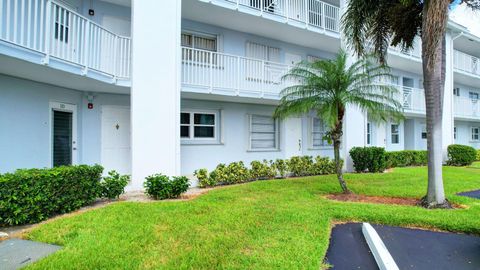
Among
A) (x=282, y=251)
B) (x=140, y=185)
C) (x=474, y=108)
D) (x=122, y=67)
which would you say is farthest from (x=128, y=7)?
(x=474, y=108)

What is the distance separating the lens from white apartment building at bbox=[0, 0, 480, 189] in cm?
752

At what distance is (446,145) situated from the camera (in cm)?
1852

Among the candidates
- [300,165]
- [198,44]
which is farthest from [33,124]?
[300,165]

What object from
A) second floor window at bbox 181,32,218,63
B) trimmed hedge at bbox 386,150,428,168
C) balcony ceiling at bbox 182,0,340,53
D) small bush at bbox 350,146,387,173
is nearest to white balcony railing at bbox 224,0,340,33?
balcony ceiling at bbox 182,0,340,53

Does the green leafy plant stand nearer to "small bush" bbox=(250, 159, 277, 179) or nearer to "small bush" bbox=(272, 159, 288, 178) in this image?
"small bush" bbox=(272, 159, 288, 178)

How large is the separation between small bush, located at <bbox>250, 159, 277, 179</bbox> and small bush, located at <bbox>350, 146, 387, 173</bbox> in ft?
14.3

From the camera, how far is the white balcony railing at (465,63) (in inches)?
812

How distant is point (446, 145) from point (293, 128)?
1147cm

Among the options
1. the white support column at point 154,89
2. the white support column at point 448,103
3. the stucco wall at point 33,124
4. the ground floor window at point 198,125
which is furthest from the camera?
the white support column at point 448,103

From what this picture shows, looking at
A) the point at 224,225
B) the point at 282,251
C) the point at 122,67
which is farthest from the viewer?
the point at 122,67

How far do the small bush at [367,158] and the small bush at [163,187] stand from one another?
8.97 m

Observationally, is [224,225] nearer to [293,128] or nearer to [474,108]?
[293,128]

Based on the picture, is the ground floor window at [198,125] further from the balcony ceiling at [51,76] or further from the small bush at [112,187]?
the small bush at [112,187]

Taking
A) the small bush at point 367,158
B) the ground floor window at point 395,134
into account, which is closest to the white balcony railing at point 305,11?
the small bush at point 367,158
